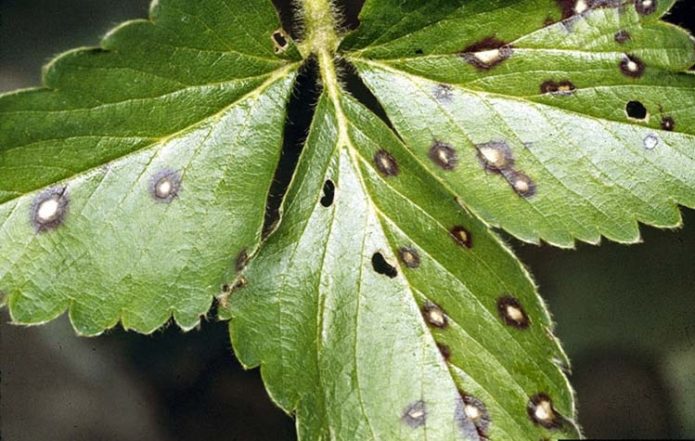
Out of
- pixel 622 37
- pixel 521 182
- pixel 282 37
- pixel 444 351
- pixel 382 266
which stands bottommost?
pixel 444 351

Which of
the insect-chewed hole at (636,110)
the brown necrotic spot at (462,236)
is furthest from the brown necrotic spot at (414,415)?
the insect-chewed hole at (636,110)

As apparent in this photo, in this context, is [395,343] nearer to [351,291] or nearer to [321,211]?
[351,291]

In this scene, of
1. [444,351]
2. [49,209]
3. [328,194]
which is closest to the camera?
[49,209]

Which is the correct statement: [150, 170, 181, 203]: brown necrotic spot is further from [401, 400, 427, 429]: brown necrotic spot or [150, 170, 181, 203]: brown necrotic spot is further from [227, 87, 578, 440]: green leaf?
[401, 400, 427, 429]: brown necrotic spot

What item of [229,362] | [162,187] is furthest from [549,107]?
[229,362]

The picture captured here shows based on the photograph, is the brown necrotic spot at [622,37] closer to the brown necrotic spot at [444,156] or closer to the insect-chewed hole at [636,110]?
the insect-chewed hole at [636,110]

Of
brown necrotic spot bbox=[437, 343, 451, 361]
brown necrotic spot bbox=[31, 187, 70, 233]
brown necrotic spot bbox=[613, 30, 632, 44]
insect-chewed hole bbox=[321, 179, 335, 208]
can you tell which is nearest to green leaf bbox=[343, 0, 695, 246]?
brown necrotic spot bbox=[613, 30, 632, 44]

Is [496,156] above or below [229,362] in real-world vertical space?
above

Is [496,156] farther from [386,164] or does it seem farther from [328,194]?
[328,194]
